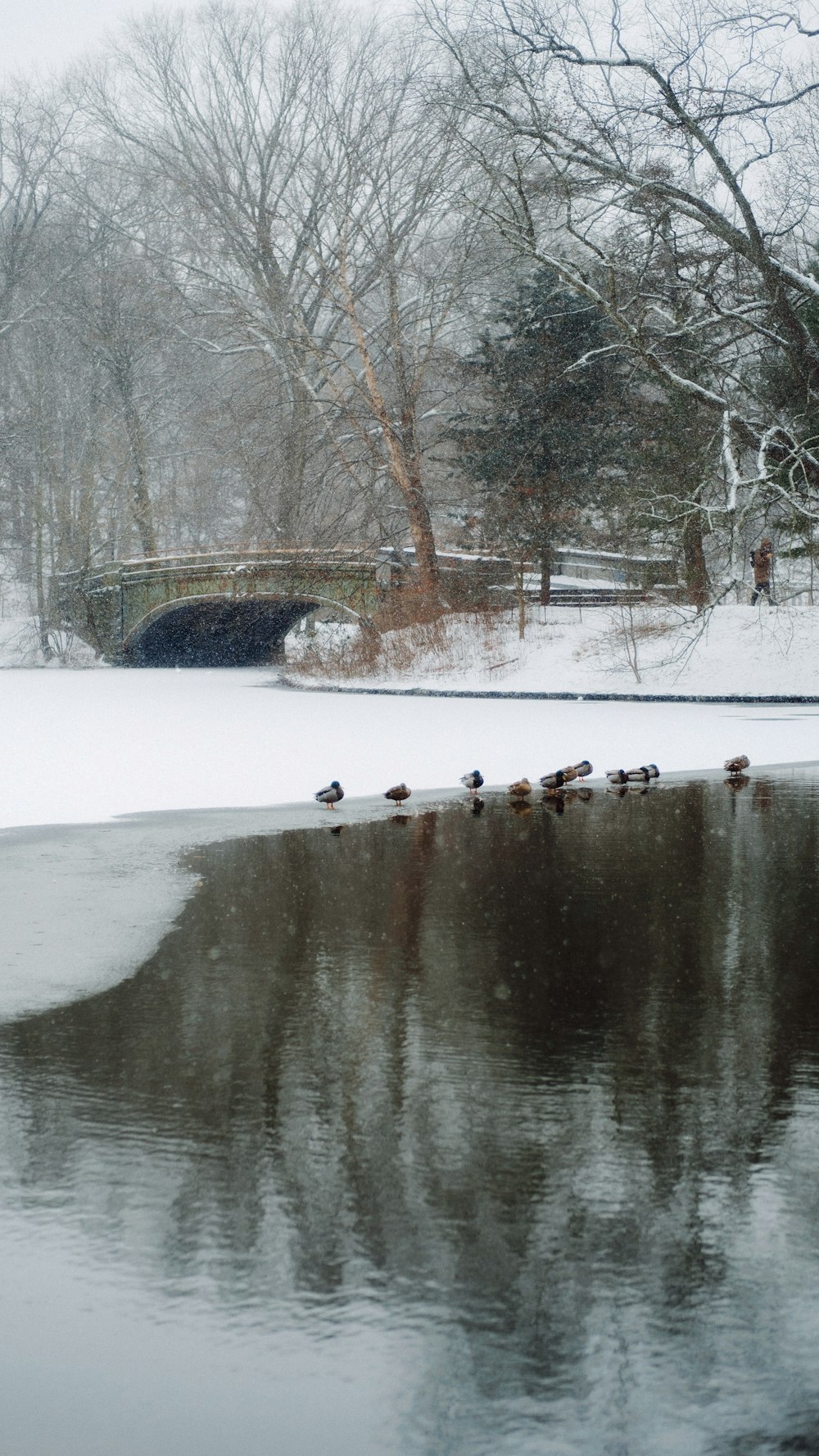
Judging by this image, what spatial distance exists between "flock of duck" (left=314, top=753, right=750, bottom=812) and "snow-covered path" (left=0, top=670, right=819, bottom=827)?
855 mm

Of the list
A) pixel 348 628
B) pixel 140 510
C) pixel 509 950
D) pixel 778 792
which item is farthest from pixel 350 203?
pixel 509 950

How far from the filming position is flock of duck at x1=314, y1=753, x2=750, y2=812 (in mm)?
11961

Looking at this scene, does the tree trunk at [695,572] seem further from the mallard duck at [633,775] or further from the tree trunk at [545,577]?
the mallard duck at [633,775]

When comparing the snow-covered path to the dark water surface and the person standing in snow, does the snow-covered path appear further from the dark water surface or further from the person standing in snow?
the person standing in snow

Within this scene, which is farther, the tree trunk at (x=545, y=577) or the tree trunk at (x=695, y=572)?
the tree trunk at (x=545, y=577)

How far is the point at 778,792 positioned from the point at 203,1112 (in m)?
9.27

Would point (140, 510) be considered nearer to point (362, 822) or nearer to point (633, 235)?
point (633, 235)

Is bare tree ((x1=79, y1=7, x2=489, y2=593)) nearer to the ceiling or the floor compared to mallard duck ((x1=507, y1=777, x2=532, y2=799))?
nearer to the ceiling

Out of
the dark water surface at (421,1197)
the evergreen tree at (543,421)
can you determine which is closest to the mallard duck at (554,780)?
the dark water surface at (421,1197)

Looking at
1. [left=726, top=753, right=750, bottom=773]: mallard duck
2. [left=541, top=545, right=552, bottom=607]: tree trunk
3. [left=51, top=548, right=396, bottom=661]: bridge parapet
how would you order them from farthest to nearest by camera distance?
[left=51, top=548, right=396, bottom=661]: bridge parapet
[left=541, top=545, right=552, bottom=607]: tree trunk
[left=726, top=753, right=750, bottom=773]: mallard duck

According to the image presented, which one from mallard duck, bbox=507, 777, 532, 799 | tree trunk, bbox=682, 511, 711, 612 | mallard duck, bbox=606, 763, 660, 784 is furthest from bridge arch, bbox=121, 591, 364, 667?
mallard duck, bbox=507, 777, 532, 799

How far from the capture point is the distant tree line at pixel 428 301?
24297 millimetres

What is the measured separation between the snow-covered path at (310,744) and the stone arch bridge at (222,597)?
6.85 metres

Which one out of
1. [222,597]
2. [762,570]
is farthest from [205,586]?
[762,570]
